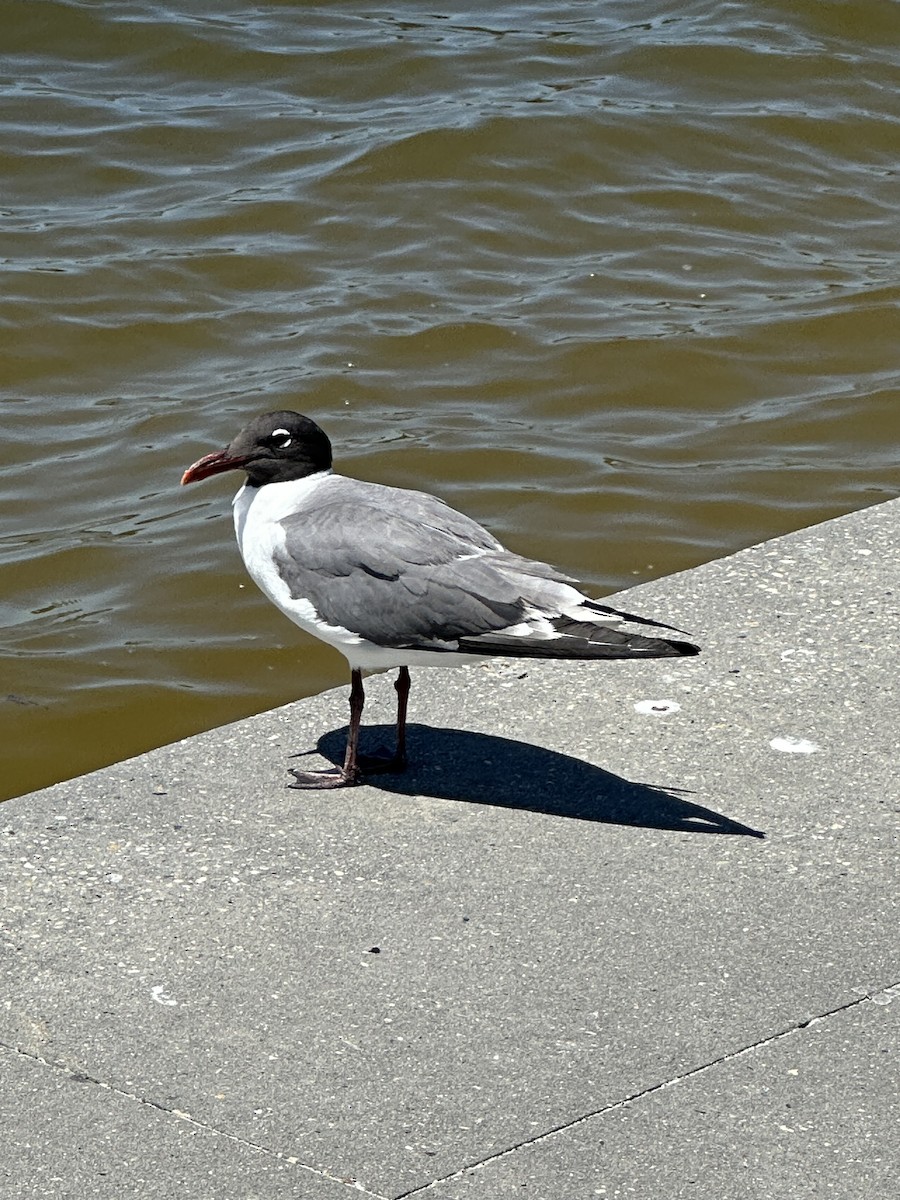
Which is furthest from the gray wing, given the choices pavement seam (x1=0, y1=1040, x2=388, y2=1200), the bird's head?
pavement seam (x1=0, y1=1040, x2=388, y2=1200)

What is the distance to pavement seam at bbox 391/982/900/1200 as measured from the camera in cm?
315

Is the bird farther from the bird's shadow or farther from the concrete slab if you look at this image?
the concrete slab

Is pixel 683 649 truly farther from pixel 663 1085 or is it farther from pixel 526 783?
pixel 663 1085

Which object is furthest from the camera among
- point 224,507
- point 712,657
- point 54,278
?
point 54,278

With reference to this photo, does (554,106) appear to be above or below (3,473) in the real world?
above

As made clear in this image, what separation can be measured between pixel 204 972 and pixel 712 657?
1931 millimetres

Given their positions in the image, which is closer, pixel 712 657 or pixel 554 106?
pixel 712 657

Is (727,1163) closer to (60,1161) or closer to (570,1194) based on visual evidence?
(570,1194)

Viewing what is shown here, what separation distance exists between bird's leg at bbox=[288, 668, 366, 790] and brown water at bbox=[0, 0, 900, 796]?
4.60 feet

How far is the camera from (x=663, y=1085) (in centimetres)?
337

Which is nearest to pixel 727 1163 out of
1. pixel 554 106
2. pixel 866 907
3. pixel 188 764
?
pixel 866 907

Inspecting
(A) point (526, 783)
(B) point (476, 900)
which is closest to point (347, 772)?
(A) point (526, 783)

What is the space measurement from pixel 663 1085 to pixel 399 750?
4.91 feet

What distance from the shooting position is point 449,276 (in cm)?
984
